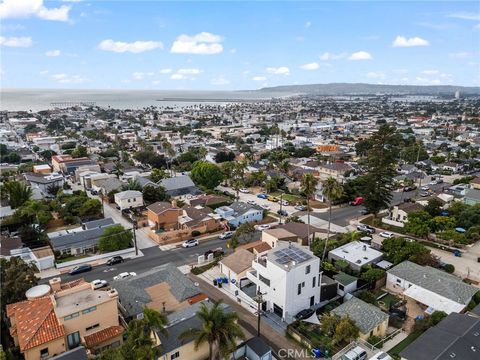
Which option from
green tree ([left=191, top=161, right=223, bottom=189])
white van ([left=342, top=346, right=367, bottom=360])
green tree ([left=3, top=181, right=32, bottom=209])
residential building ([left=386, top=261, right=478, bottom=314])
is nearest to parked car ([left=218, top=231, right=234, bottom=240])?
residential building ([left=386, top=261, right=478, bottom=314])

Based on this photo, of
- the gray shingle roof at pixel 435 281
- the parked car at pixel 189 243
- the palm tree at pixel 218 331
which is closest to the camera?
the palm tree at pixel 218 331

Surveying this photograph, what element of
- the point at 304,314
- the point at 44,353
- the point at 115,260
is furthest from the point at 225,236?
the point at 44,353

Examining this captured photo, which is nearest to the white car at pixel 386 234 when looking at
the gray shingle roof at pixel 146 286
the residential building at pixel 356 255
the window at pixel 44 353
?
the residential building at pixel 356 255

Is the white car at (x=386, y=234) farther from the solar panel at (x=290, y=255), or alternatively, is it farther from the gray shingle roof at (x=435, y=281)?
the solar panel at (x=290, y=255)

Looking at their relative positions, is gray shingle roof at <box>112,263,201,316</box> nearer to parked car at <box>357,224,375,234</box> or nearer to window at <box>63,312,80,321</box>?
window at <box>63,312,80,321</box>

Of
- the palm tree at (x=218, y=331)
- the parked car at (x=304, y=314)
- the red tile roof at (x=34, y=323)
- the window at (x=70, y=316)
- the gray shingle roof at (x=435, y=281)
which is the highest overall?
the palm tree at (x=218, y=331)

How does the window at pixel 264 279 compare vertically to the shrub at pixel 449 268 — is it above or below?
above

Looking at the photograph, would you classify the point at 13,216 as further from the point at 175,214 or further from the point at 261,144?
the point at 261,144
